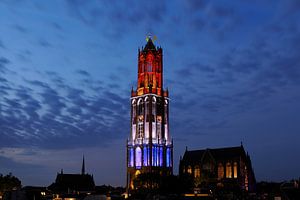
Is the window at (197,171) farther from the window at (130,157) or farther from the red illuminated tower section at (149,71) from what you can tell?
the red illuminated tower section at (149,71)

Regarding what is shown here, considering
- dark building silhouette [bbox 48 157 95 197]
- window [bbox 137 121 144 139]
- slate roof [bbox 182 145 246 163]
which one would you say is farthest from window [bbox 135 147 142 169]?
dark building silhouette [bbox 48 157 95 197]

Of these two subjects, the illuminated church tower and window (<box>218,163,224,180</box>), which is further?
window (<box>218,163,224,180</box>)

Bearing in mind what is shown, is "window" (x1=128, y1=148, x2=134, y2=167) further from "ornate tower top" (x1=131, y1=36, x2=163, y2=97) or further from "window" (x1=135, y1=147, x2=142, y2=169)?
"ornate tower top" (x1=131, y1=36, x2=163, y2=97)

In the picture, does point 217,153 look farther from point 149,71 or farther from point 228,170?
point 149,71

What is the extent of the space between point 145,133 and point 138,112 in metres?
8.78

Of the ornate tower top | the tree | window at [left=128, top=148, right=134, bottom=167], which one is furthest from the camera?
the ornate tower top

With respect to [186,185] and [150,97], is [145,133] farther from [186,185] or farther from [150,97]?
[186,185]

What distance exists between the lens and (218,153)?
158m

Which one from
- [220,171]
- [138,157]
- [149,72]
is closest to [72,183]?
[138,157]

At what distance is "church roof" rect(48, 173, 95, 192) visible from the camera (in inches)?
6683

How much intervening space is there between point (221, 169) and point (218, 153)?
671 centimetres

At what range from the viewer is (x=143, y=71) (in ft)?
528

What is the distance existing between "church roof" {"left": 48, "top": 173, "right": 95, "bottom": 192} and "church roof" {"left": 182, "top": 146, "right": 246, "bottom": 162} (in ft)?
129

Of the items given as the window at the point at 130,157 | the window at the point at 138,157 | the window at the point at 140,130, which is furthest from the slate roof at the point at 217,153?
the window at the point at 130,157
